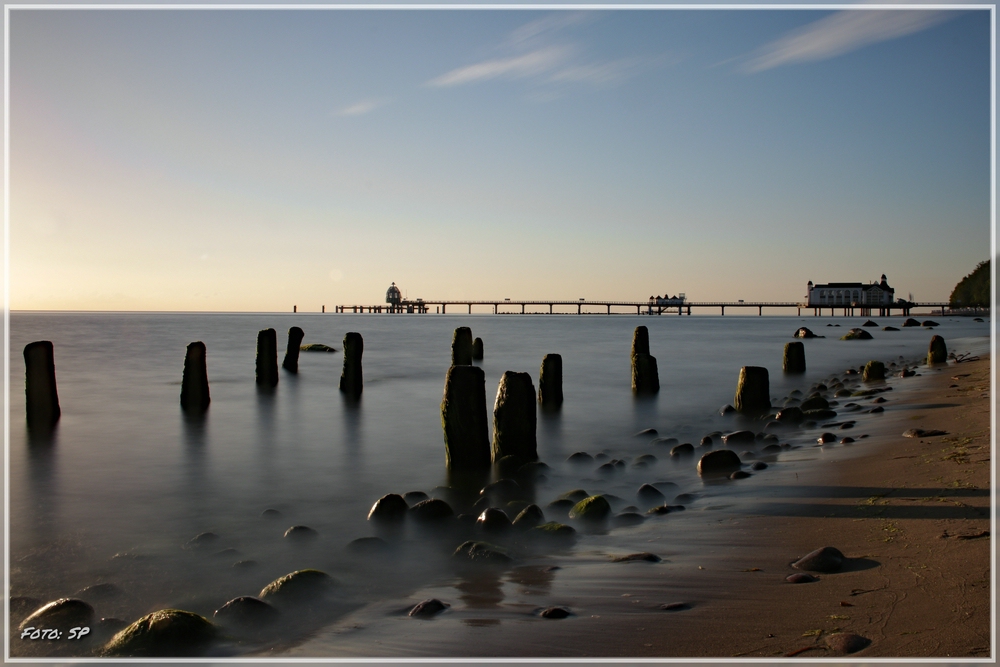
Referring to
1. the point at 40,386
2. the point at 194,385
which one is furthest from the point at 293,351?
the point at 40,386

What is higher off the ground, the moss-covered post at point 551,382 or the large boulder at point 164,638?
the moss-covered post at point 551,382

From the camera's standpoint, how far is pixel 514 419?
8.49 meters

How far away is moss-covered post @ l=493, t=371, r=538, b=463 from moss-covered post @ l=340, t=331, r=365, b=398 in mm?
9947

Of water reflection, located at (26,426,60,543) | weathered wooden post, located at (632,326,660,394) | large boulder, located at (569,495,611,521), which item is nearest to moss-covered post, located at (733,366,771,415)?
weathered wooden post, located at (632,326,660,394)

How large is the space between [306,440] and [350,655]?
8.89 meters

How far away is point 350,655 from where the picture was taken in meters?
3.60

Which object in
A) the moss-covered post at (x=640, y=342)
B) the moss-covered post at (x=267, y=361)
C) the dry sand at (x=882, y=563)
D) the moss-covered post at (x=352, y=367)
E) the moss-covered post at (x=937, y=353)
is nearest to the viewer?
the dry sand at (x=882, y=563)

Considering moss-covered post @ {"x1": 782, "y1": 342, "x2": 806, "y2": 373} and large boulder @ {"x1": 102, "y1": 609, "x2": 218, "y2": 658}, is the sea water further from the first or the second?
large boulder @ {"x1": 102, "y1": 609, "x2": 218, "y2": 658}

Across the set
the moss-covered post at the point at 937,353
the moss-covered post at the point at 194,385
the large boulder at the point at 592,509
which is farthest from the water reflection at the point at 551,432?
the moss-covered post at the point at 937,353

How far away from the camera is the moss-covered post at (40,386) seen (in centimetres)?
1202

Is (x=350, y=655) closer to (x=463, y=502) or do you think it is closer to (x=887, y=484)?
(x=463, y=502)

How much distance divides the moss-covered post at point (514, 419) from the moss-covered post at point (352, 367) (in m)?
9.95

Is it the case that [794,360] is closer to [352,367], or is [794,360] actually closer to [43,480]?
[352,367]

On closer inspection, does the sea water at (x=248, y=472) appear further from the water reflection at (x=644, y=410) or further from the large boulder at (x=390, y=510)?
the large boulder at (x=390, y=510)
